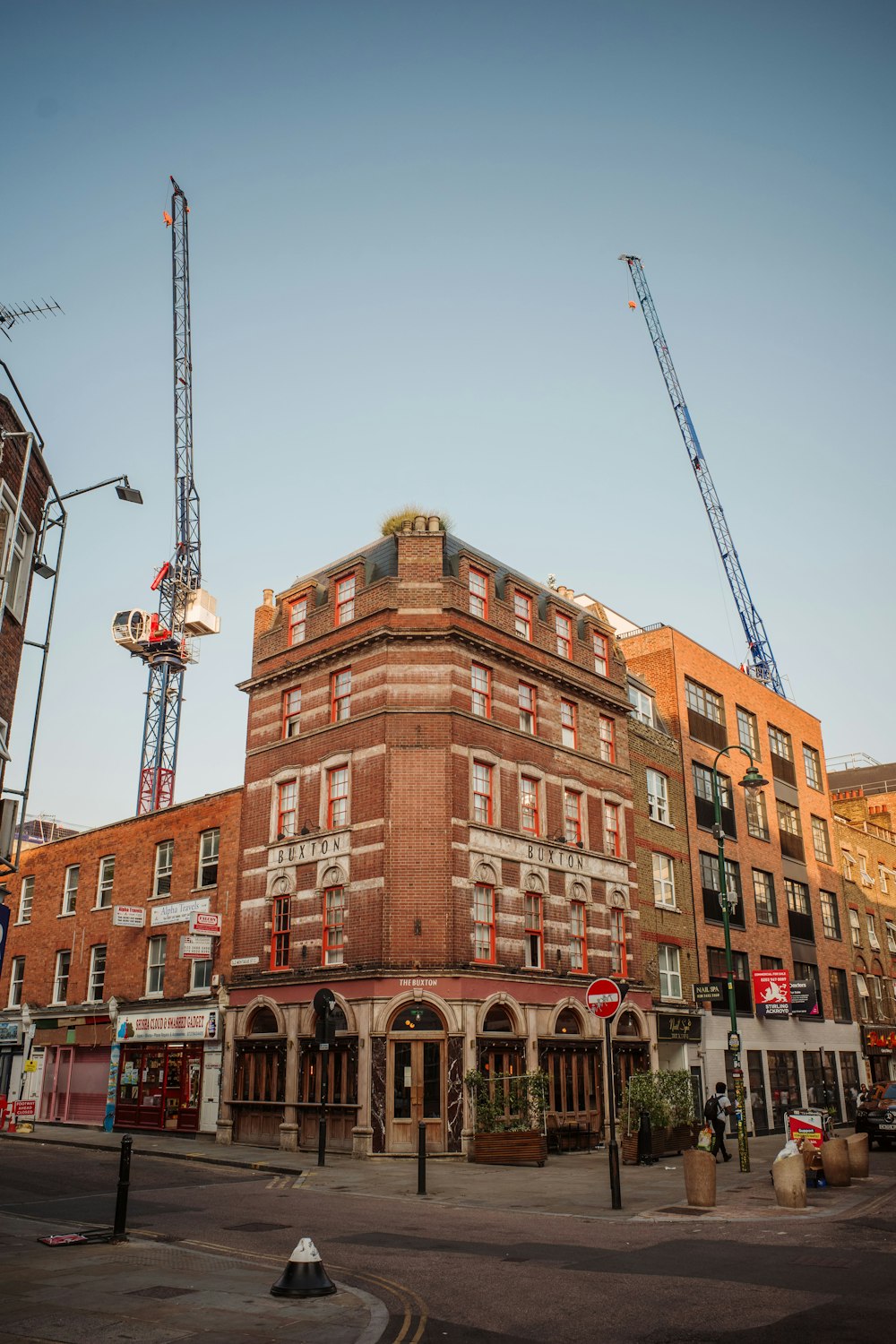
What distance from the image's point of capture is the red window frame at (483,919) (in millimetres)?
29000

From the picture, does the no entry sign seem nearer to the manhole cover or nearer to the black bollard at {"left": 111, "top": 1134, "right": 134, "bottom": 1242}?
the black bollard at {"left": 111, "top": 1134, "right": 134, "bottom": 1242}

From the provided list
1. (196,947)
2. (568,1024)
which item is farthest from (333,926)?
(568,1024)

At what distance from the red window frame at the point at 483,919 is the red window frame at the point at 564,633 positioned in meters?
9.62

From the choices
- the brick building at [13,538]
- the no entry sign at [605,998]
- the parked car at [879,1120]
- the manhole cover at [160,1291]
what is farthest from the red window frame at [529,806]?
the manhole cover at [160,1291]

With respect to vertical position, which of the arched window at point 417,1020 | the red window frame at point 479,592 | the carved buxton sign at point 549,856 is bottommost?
the arched window at point 417,1020

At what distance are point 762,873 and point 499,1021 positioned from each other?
70.5 feet

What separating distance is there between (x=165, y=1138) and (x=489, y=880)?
13.1 metres

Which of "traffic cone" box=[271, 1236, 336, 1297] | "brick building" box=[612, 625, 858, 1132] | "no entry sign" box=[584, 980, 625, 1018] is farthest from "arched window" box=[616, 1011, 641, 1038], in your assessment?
"traffic cone" box=[271, 1236, 336, 1297]

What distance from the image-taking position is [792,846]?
1935 inches

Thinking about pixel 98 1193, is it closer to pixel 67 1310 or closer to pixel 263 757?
pixel 67 1310

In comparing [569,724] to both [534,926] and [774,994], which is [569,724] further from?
[774,994]

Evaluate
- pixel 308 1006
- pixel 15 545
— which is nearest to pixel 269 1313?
pixel 15 545

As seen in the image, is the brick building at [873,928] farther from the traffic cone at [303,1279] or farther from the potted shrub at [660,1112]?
the traffic cone at [303,1279]

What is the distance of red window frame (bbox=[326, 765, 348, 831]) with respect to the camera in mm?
30609
